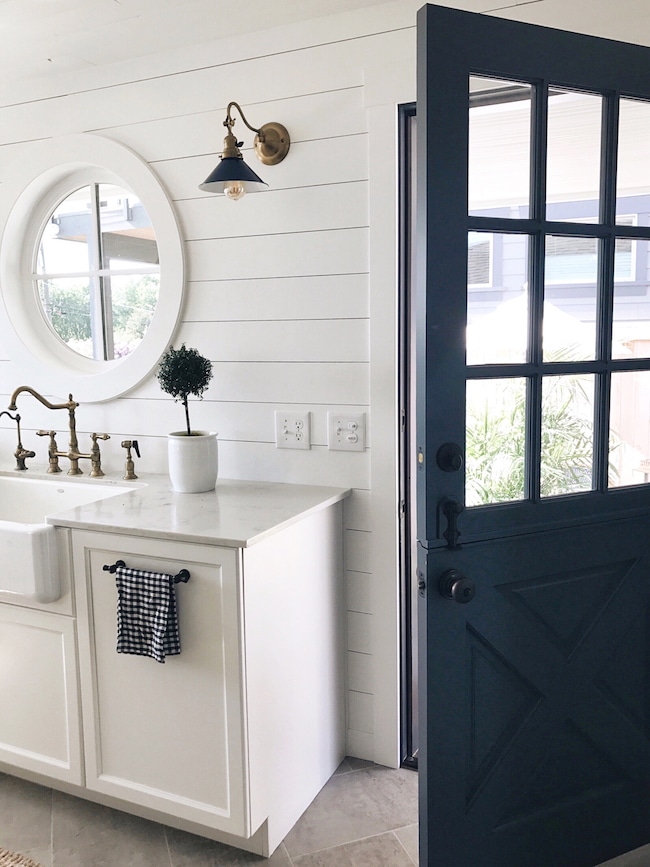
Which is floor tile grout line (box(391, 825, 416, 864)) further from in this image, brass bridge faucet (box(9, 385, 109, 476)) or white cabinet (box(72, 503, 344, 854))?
brass bridge faucet (box(9, 385, 109, 476))

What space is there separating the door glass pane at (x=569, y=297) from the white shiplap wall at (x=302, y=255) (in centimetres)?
60

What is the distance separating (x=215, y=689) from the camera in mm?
1856

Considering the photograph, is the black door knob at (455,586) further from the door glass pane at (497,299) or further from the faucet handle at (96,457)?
the faucet handle at (96,457)

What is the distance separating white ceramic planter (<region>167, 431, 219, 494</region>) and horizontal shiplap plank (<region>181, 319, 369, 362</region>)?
1.07 ft

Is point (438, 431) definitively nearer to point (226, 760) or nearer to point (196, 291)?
point (226, 760)

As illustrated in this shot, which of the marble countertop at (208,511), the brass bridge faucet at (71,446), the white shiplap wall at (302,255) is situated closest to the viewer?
the marble countertop at (208,511)

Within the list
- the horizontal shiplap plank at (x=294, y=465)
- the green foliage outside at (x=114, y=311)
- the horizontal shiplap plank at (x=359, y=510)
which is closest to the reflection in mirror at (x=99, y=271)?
the green foliage outside at (x=114, y=311)

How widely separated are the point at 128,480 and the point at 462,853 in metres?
1.49

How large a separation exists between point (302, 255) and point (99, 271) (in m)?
0.90

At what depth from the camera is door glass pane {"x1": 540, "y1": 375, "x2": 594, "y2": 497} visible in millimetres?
1710

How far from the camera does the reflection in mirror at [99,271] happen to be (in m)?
2.66

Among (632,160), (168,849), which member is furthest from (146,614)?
(632,160)

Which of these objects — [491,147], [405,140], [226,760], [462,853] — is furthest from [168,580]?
[405,140]

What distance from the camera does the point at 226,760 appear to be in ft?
6.13
